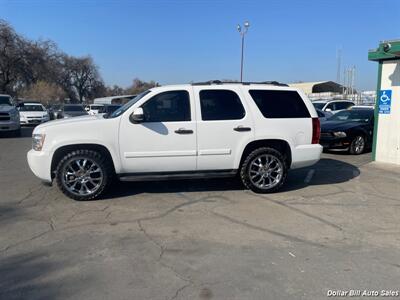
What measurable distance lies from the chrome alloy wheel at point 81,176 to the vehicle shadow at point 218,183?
353 millimetres

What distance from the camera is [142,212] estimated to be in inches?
231

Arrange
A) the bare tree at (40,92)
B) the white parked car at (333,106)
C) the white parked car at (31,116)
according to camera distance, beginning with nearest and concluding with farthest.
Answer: the white parked car at (333,106)
the white parked car at (31,116)
the bare tree at (40,92)

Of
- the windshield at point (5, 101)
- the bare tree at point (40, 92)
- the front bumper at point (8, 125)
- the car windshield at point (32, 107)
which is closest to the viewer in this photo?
the front bumper at point (8, 125)

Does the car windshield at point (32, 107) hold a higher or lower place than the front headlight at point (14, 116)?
higher

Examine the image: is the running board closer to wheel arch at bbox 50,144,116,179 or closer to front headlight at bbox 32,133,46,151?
wheel arch at bbox 50,144,116,179

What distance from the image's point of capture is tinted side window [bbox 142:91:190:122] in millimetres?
6562

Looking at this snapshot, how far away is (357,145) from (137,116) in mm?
8376

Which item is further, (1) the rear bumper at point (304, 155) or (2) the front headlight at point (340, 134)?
(2) the front headlight at point (340, 134)

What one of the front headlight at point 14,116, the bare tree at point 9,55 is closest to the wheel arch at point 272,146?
the front headlight at point 14,116

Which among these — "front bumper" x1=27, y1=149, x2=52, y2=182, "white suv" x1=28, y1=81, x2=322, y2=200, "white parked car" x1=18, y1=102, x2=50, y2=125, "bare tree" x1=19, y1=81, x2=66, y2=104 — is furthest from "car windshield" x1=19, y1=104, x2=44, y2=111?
"bare tree" x1=19, y1=81, x2=66, y2=104

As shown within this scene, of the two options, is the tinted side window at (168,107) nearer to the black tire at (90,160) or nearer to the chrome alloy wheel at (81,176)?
the black tire at (90,160)

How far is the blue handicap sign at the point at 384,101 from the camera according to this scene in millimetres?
10219

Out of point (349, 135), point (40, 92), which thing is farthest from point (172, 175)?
point (40, 92)

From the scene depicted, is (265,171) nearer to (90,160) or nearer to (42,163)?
(90,160)
